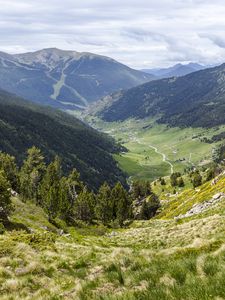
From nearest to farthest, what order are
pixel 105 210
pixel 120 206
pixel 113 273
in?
pixel 113 273, pixel 120 206, pixel 105 210

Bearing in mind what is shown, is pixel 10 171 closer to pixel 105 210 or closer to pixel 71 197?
pixel 71 197

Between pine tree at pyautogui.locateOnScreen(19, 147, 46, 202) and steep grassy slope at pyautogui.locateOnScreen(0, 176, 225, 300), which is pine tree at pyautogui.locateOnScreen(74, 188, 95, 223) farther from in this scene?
steep grassy slope at pyautogui.locateOnScreen(0, 176, 225, 300)

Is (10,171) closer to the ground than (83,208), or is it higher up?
higher up

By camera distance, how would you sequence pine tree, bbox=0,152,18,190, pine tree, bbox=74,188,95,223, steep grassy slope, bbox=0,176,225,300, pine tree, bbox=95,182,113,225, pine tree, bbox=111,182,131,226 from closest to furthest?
1. steep grassy slope, bbox=0,176,225,300
2. pine tree, bbox=74,188,95,223
3. pine tree, bbox=111,182,131,226
4. pine tree, bbox=95,182,113,225
5. pine tree, bbox=0,152,18,190

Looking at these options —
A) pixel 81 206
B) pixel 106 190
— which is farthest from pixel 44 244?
pixel 106 190

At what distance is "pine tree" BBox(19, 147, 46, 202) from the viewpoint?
138 metres

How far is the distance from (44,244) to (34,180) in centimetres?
12135

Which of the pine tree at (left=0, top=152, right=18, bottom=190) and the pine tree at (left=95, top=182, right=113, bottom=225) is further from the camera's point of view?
the pine tree at (left=0, top=152, right=18, bottom=190)

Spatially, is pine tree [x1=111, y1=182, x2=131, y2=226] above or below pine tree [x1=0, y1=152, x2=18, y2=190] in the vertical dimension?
below

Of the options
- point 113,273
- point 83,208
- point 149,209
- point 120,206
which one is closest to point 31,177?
point 83,208

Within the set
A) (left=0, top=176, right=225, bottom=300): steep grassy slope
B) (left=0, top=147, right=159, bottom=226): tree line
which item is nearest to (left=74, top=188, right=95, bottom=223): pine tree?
(left=0, top=147, right=159, bottom=226): tree line

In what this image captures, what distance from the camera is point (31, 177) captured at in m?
147

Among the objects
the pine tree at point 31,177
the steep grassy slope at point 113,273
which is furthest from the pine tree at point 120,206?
the steep grassy slope at point 113,273

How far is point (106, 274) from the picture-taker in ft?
53.8
